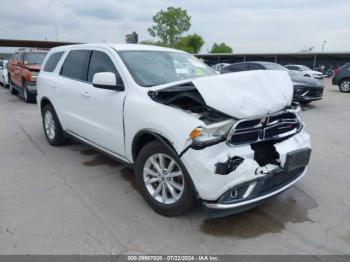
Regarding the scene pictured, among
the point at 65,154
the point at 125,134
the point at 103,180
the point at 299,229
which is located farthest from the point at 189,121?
the point at 65,154

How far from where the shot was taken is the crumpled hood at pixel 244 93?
268 cm

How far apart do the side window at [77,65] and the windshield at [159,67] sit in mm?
846

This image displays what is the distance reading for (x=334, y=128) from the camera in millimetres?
7441

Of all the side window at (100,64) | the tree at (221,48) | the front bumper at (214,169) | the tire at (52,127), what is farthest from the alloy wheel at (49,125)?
the tree at (221,48)

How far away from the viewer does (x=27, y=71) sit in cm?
1051

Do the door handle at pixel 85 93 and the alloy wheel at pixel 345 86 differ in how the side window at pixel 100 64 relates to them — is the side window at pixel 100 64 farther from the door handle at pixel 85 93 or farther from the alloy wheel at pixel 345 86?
the alloy wheel at pixel 345 86

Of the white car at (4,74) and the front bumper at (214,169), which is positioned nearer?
the front bumper at (214,169)

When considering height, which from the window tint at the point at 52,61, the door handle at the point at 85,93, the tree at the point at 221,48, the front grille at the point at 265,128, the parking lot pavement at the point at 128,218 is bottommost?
the parking lot pavement at the point at 128,218

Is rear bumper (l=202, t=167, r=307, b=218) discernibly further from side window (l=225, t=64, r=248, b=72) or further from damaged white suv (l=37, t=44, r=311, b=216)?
side window (l=225, t=64, r=248, b=72)

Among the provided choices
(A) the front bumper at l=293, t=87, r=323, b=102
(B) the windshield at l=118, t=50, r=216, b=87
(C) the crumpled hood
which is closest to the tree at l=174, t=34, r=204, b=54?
(A) the front bumper at l=293, t=87, r=323, b=102

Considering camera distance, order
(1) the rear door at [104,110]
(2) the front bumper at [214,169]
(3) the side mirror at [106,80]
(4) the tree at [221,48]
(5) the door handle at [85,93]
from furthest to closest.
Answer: (4) the tree at [221,48]
(5) the door handle at [85,93]
(1) the rear door at [104,110]
(3) the side mirror at [106,80]
(2) the front bumper at [214,169]

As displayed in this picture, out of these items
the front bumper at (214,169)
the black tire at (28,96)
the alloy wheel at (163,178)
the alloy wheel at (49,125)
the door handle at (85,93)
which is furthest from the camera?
the black tire at (28,96)

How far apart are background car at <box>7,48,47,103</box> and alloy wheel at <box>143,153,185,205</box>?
344 inches

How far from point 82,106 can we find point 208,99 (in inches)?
90.9
